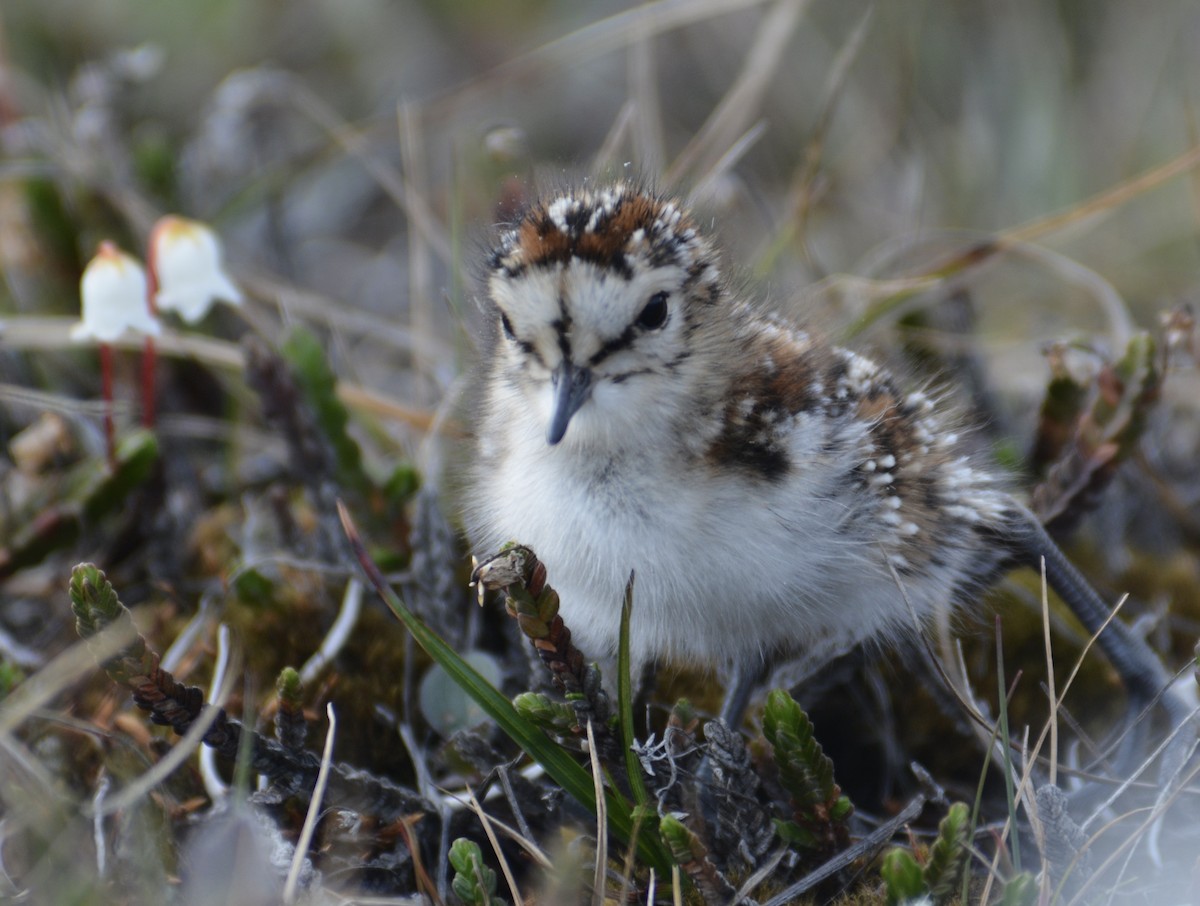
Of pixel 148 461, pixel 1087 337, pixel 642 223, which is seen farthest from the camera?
pixel 1087 337

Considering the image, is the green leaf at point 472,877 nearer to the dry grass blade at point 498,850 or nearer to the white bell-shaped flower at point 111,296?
the dry grass blade at point 498,850

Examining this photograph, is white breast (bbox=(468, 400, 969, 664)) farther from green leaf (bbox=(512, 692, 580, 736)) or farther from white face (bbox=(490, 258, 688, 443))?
green leaf (bbox=(512, 692, 580, 736))

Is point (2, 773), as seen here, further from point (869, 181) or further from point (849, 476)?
point (869, 181)

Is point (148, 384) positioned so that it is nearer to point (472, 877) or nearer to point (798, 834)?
point (472, 877)

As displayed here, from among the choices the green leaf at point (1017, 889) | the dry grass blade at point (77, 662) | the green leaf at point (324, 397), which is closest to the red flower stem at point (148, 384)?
the green leaf at point (324, 397)

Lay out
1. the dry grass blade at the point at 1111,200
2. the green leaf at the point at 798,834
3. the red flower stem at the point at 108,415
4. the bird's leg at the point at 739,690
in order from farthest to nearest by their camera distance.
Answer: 1. the dry grass blade at the point at 1111,200
2. the red flower stem at the point at 108,415
3. the bird's leg at the point at 739,690
4. the green leaf at the point at 798,834

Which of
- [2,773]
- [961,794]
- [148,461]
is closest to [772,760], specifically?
[961,794]

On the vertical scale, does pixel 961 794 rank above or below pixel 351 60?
below

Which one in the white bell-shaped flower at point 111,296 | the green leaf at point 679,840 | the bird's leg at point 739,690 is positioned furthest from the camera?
the white bell-shaped flower at point 111,296
